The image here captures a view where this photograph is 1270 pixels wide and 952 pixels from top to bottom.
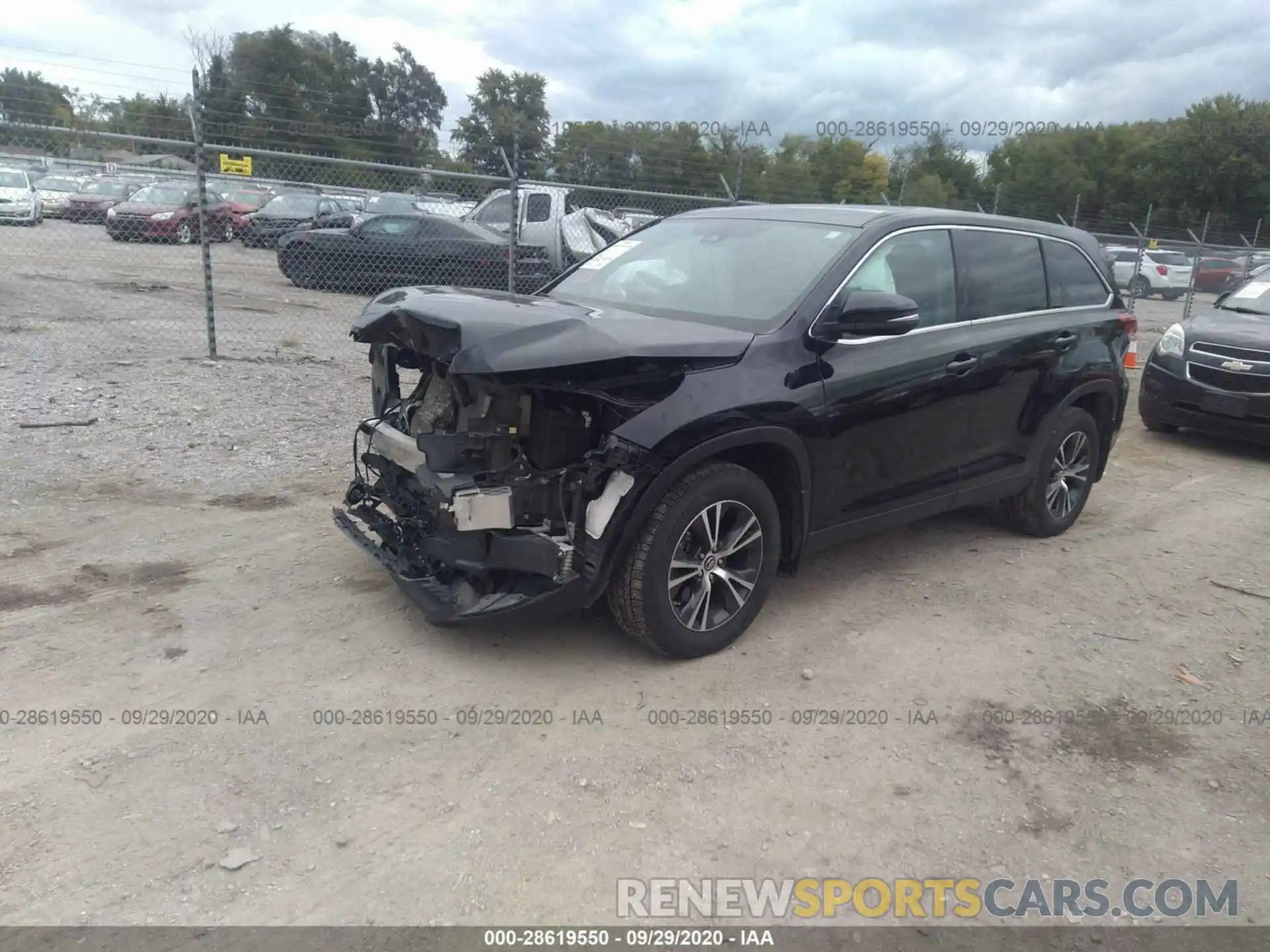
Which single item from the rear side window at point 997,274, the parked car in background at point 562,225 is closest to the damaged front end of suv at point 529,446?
the rear side window at point 997,274

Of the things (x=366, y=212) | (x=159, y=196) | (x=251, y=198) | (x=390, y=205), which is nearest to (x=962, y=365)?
(x=159, y=196)

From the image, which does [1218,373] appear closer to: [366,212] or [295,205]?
[366,212]

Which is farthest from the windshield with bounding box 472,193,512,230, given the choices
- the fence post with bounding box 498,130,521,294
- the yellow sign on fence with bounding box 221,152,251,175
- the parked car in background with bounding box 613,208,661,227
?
the yellow sign on fence with bounding box 221,152,251,175

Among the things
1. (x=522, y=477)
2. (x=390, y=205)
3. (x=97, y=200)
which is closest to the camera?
(x=522, y=477)

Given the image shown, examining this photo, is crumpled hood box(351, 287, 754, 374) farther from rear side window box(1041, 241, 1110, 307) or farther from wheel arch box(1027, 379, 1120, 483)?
rear side window box(1041, 241, 1110, 307)

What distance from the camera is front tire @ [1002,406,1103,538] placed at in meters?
5.45

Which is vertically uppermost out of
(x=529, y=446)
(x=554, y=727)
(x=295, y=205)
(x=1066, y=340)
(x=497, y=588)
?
(x=295, y=205)

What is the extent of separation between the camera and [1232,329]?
319 inches

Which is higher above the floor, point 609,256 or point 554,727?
point 609,256

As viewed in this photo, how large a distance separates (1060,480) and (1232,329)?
3.82m

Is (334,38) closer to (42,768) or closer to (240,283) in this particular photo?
(240,283)

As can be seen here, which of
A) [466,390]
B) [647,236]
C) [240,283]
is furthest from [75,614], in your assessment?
[240,283]

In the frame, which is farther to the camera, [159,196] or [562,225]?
[159,196]

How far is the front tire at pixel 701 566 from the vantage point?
3.67 meters
